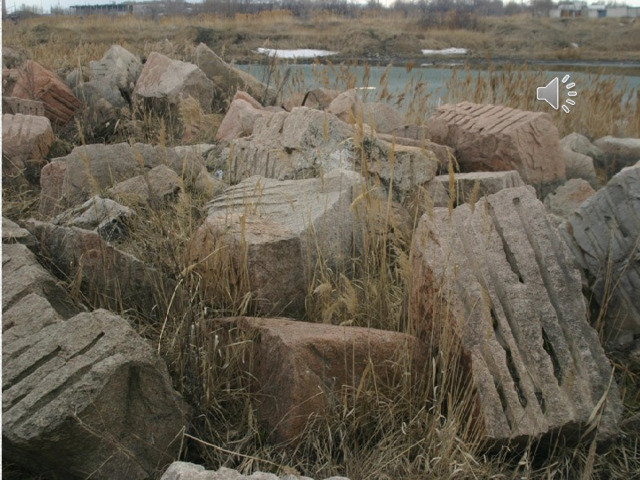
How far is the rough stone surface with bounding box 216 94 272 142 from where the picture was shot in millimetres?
4461

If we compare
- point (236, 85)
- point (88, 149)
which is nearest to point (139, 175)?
point (88, 149)

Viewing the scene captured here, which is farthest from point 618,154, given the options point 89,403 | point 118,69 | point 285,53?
point 285,53

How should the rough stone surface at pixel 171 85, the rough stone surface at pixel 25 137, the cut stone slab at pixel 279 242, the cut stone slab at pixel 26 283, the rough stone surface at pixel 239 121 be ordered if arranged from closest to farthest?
the cut stone slab at pixel 26 283, the cut stone slab at pixel 279 242, the rough stone surface at pixel 25 137, the rough stone surface at pixel 239 121, the rough stone surface at pixel 171 85

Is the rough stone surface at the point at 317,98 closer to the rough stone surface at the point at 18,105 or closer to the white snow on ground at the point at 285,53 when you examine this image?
the white snow on ground at the point at 285,53

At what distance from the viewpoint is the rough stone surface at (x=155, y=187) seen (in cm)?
328

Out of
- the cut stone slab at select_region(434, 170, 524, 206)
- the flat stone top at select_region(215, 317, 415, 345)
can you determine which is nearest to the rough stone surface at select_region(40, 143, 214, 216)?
the cut stone slab at select_region(434, 170, 524, 206)

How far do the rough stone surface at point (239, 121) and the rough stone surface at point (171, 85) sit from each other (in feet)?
2.29

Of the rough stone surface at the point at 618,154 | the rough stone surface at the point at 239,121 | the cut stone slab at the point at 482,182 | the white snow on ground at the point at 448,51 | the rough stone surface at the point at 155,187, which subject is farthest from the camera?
the white snow on ground at the point at 448,51

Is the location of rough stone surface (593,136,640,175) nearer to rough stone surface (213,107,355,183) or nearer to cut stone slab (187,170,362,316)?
rough stone surface (213,107,355,183)

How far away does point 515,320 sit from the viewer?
2.24 m

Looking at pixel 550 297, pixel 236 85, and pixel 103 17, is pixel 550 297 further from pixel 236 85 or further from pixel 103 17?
pixel 103 17

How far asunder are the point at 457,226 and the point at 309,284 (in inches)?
22.0

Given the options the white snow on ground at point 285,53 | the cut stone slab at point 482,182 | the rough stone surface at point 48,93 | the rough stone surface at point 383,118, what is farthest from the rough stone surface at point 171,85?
the cut stone slab at point 482,182

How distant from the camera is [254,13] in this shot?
74.3ft
